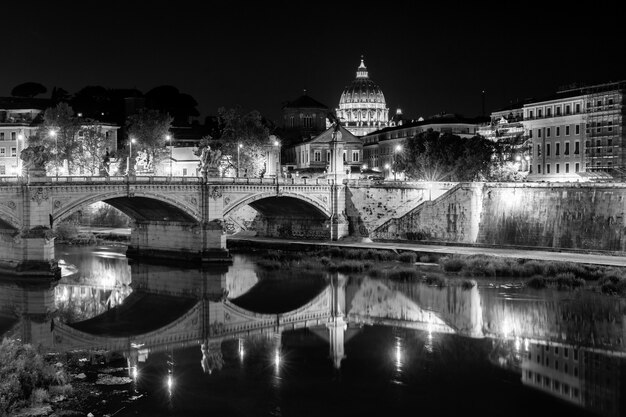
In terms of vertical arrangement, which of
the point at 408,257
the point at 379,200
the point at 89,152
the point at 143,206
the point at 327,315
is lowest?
the point at 327,315

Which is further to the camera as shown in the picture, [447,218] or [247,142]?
[247,142]

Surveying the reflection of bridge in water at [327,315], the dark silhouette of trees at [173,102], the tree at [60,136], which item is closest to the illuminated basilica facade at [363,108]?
the dark silhouette of trees at [173,102]

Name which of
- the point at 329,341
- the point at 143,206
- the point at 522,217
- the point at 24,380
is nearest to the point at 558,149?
the point at 522,217

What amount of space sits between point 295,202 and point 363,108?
9791cm

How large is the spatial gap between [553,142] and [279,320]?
150ft

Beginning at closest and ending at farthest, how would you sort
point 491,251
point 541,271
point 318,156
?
point 541,271 → point 491,251 → point 318,156

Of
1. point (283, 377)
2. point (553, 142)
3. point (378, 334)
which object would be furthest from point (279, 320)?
point (553, 142)

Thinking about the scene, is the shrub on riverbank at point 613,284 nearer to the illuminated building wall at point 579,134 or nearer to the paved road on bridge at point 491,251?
the paved road on bridge at point 491,251

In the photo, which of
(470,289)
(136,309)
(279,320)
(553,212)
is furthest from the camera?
(553,212)

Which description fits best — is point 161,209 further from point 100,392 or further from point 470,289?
point 100,392

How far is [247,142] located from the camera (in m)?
77.9

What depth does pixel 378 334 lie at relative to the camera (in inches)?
1314

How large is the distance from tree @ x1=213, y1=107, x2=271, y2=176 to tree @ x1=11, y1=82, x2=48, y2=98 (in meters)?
43.9

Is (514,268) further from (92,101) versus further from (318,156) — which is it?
(92,101)
